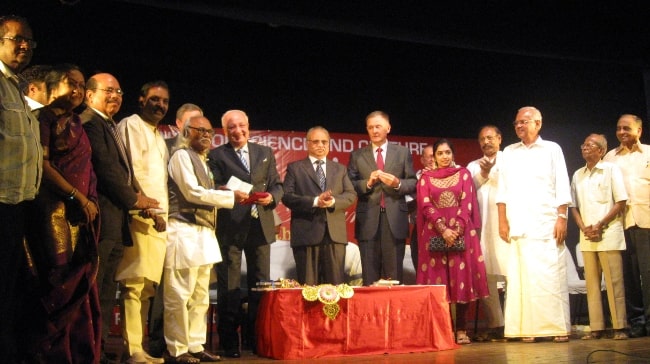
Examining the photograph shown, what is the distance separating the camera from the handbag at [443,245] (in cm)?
576

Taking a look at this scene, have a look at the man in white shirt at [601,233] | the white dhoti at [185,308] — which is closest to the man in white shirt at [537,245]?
the man in white shirt at [601,233]

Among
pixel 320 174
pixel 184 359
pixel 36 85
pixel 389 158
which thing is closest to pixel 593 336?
pixel 389 158

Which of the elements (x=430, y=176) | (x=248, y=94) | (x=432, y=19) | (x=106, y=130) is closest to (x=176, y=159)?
(x=106, y=130)

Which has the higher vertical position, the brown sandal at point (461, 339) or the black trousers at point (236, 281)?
the black trousers at point (236, 281)

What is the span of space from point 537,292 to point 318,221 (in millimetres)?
1943

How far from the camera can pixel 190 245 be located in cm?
454

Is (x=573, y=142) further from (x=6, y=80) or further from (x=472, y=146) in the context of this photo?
(x=6, y=80)

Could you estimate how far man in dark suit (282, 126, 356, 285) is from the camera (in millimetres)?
5707

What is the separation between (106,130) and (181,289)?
115 cm

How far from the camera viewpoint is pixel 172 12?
23.7 ft

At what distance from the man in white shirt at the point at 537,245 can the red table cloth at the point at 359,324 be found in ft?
2.95

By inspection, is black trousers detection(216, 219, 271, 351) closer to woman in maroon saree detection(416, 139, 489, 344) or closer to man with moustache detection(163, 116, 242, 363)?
man with moustache detection(163, 116, 242, 363)

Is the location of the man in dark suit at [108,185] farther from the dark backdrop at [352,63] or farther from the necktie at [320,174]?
the dark backdrop at [352,63]

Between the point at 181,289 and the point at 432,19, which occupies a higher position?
the point at 432,19
